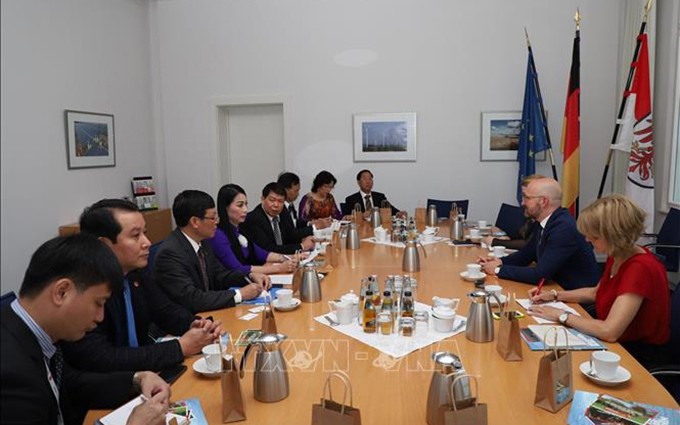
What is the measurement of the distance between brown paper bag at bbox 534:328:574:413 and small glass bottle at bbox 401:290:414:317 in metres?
0.69

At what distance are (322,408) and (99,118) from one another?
5.29m

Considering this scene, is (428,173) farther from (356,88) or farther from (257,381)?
(257,381)

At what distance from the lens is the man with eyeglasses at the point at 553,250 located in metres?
2.59

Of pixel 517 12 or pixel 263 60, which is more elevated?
pixel 517 12

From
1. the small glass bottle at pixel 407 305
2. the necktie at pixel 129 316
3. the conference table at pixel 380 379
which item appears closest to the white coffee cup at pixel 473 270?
the conference table at pixel 380 379

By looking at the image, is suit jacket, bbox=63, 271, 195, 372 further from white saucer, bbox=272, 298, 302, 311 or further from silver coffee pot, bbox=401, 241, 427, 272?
silver coffee pot, bbox=401, 241, 427, 272

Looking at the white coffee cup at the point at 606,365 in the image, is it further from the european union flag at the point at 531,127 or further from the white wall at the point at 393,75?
the white wall at the point at 393,75

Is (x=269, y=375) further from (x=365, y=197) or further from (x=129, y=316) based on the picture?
(x=365, y=197)

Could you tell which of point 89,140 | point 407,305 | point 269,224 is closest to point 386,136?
point 269,224

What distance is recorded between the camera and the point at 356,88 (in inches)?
245

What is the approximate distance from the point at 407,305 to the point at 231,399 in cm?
91

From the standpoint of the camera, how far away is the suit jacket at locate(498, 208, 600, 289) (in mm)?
2588

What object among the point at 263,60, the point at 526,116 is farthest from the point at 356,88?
the point at 526,116

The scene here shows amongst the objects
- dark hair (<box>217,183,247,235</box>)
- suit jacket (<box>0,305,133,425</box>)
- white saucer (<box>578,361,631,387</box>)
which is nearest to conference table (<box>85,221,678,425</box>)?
white saucer (<box>578,361,631,387</box>)
